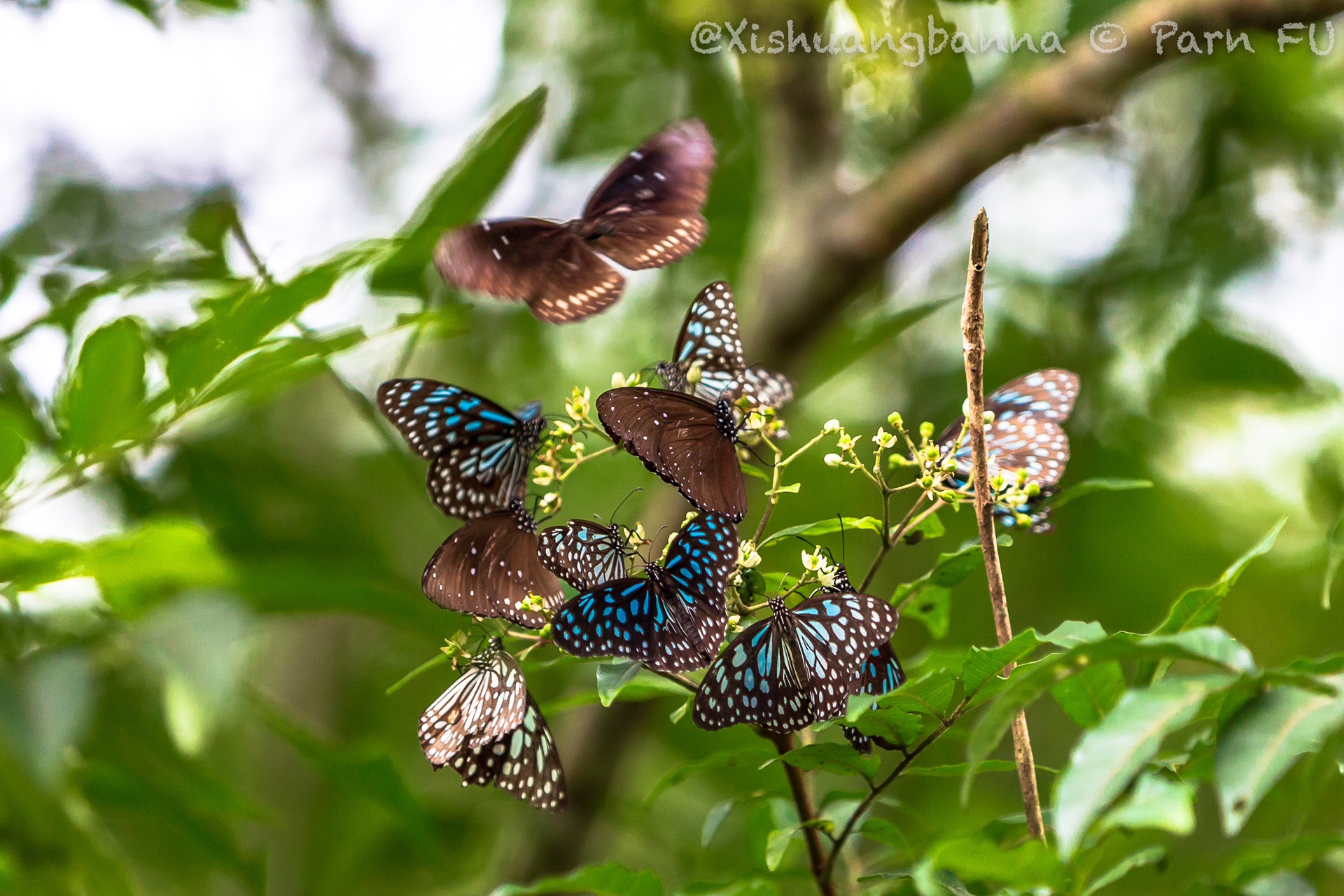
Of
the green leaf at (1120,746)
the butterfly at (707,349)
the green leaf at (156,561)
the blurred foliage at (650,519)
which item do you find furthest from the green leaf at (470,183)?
the green leaf at (1120,746)

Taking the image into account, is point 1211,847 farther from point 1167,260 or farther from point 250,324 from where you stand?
point 250,324

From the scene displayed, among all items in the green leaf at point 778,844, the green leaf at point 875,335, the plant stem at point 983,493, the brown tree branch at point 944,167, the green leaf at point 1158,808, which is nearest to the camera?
the green leaf at point 1158,808

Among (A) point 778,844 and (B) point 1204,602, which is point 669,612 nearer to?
(A) point 778,844

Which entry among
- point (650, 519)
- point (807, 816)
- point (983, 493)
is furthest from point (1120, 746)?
point (650, 519)

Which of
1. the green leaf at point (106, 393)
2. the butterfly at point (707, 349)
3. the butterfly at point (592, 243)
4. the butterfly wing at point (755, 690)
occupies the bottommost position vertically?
the butterfly wing at point (755, 690)

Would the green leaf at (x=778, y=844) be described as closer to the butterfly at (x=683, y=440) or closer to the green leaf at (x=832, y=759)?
the green leaf at (x=832, y=759)

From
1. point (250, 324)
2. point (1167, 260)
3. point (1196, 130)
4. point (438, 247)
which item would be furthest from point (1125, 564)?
point (250, 324)
